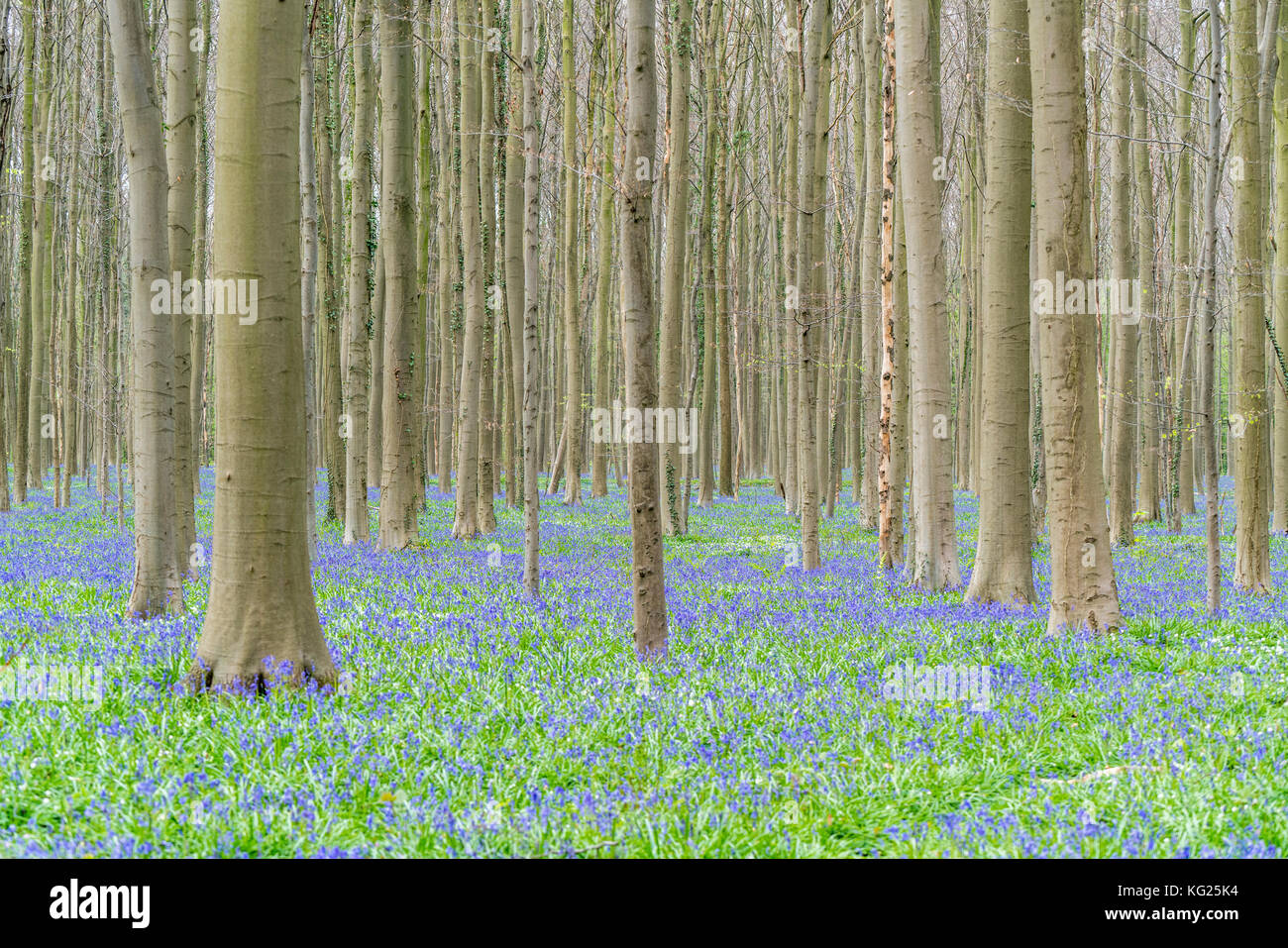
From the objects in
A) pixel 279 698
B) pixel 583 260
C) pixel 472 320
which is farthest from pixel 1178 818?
pixel 583 260

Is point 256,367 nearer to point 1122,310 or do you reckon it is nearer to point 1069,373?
point 1069,373

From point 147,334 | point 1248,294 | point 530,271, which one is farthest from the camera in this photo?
point 1248,294

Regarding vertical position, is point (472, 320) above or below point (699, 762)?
above

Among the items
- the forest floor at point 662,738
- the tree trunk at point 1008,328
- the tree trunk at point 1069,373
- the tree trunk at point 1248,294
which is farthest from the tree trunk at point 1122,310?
the tree trunk at point 1069,373

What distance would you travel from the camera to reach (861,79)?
20469 mm

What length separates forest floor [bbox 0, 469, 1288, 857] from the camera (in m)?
3.79

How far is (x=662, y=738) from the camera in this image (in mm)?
4957

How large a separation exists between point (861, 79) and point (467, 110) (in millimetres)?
9529

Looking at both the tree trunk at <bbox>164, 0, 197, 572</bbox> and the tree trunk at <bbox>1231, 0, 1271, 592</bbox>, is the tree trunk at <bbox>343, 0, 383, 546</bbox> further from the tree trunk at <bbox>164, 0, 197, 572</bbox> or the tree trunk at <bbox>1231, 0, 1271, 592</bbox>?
the tree trunk at <bbox>1231, 0, 1271, 592</bbox>

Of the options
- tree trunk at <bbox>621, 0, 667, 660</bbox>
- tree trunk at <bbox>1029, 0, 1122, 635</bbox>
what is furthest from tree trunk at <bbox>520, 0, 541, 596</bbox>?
tree trunk at <bbox>1029, 0, 1122, 635</bbox>

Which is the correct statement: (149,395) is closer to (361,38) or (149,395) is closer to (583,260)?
(361,38)

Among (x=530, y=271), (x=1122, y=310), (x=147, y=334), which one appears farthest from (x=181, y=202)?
(x=1122, y=310)

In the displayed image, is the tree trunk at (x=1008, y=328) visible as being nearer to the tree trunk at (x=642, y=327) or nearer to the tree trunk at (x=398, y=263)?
the tree trunk at (x=642, y=327)
